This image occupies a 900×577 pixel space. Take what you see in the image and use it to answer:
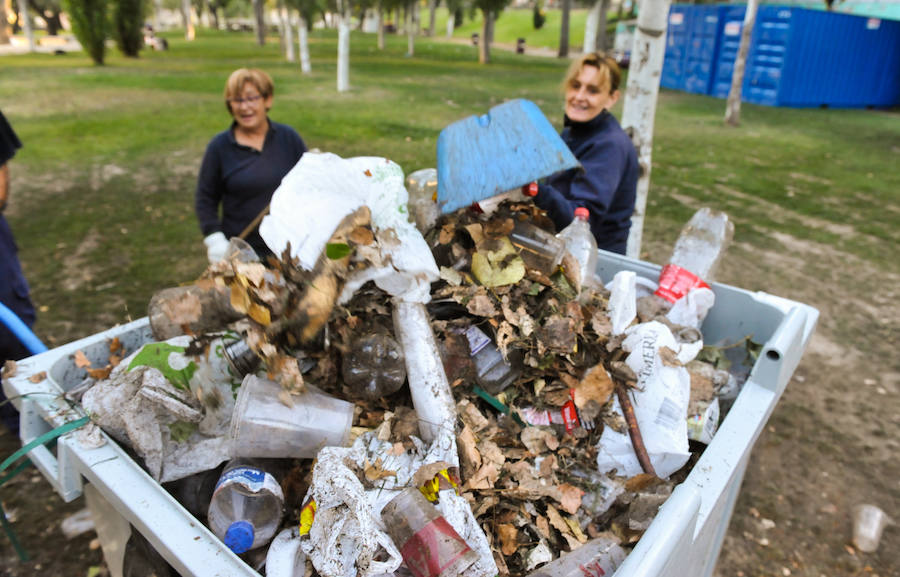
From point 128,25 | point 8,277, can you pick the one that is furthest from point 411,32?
point 8,277

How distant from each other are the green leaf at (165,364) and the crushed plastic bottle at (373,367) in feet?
1.47

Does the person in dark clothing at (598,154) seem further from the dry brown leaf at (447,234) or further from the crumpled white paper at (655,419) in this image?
the crumpled white paper at (655,419)

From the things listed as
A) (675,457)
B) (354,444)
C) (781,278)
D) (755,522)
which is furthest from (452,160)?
(781,278)

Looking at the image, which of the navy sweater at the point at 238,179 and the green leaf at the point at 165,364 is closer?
the green leaf at the point at 165,364

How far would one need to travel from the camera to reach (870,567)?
2631mm

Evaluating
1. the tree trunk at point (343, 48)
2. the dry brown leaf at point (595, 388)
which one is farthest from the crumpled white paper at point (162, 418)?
the tree trunk at point (343, 48)

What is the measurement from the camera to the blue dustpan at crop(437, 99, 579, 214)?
1.94m

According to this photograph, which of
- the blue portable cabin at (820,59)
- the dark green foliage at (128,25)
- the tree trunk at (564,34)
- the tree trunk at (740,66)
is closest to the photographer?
the tree trunk at (740,66)

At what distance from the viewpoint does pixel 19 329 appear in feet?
6.44

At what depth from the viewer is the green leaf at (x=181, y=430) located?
163cm

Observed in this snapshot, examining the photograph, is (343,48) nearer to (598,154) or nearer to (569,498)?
(598,154)

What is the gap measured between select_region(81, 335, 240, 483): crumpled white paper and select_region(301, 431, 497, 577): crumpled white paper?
0.38 meters

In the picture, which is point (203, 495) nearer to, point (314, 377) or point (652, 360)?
point (314, 377)

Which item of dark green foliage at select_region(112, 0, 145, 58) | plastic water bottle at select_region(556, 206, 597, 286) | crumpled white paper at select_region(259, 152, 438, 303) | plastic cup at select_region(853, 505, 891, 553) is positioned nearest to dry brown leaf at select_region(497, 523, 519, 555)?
crumpled white paper at select_region(259, 152, 438, 303)
